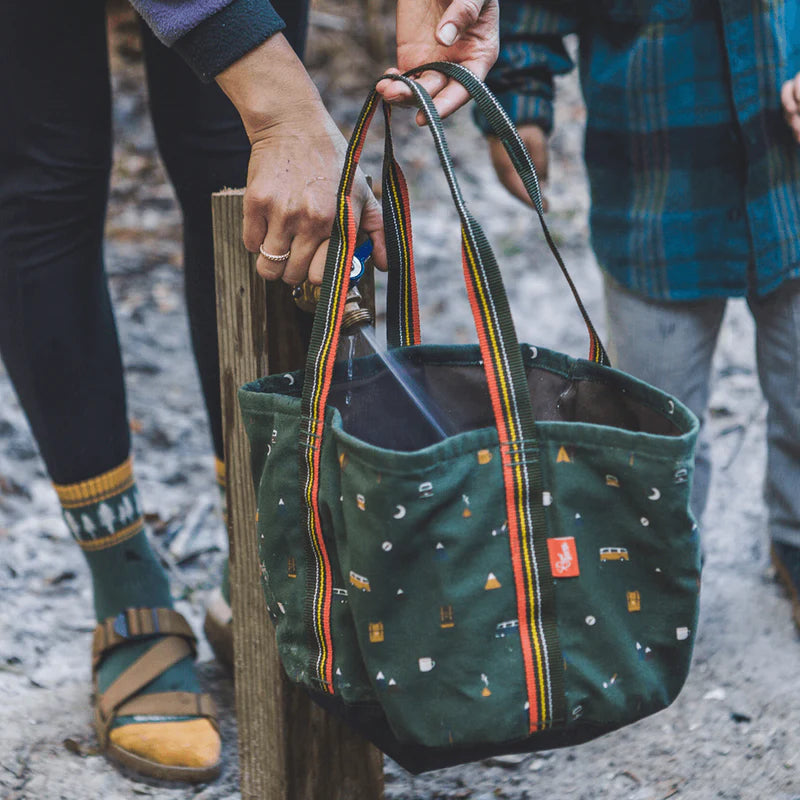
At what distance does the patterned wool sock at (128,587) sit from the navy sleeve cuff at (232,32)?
68 cm

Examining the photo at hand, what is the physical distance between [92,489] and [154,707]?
1.13 feet

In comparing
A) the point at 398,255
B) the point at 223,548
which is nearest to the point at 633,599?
the point at 398,255

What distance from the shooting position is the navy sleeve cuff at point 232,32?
36.3 inches

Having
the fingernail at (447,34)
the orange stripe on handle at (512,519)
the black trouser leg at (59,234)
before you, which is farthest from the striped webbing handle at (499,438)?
the black trouser leg at (59,234)

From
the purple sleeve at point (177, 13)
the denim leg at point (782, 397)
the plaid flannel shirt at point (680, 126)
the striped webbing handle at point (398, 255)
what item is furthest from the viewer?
the denim leg at point (782, 397)

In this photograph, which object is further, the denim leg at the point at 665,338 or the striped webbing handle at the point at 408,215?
the denim leg at the point at 665,338

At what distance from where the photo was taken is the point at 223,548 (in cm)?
212

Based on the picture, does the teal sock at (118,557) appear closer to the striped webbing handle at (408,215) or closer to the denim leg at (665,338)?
the striped webbing handle at (408,215)

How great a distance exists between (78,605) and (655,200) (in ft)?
4.61

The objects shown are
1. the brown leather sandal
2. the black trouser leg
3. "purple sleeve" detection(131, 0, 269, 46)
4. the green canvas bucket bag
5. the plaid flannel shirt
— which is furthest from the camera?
the plaid flannel shirt

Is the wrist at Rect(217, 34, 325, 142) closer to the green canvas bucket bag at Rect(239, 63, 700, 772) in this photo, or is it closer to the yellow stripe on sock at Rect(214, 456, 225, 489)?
the green canvas bucket bag at Rect(239, 63, 700, 772)

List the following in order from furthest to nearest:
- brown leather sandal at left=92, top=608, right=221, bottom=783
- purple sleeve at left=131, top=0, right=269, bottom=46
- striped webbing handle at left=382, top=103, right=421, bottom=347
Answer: brown leather sandal at left=92, top=608, right=221, bottom=783 < striped webbing handle at left=382, top=103, right=421, bottom=347 < purple sleeve at left=131, top=0, right=269, bottom=46

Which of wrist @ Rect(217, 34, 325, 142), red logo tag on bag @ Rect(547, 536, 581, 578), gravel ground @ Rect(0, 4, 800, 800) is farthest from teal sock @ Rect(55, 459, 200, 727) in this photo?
red logo tag on bag @ Rect(547, 536, 581, 578)

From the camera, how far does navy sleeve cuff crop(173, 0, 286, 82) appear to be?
921mm
